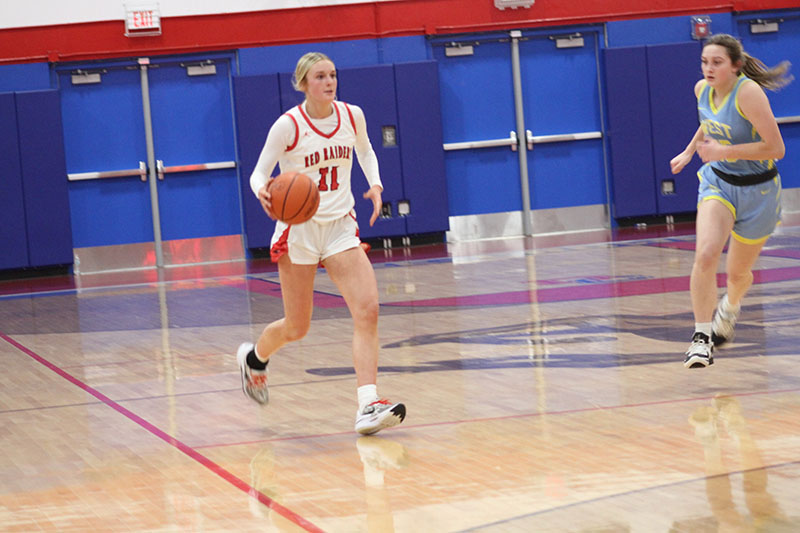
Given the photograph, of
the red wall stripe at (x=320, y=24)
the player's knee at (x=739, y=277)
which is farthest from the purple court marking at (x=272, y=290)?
the red wall stripe at (x=320, y=24)

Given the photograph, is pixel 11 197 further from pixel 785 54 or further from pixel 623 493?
pixel 623 493

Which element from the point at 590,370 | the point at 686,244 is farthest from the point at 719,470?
the point at 686,244

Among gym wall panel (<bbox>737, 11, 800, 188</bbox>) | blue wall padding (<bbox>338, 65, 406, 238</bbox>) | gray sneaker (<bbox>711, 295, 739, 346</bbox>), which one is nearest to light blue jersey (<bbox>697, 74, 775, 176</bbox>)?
gray sneaker (<bbox>711, 295, 739, 346</bbox>)

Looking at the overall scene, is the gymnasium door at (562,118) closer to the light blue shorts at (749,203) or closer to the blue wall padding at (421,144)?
the blue wall padding at (421,144)

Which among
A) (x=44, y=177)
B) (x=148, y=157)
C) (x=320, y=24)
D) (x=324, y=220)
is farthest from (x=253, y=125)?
(x=324, y=220)

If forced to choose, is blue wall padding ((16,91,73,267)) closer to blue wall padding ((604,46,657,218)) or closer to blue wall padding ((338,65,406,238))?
blue wall padding ((338,65,406,238))

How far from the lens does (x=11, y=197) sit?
49.8 feet

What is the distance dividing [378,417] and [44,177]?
37.6 feet

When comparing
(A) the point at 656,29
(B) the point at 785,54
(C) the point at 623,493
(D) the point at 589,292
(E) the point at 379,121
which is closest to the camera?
(C) the point at 623,493

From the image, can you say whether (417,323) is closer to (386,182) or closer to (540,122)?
(386,182)

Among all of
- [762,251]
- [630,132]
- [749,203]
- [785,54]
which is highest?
[785,54]

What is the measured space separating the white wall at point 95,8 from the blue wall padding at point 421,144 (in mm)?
1886

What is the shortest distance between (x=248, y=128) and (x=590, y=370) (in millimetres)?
10266

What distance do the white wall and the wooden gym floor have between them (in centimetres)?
667
